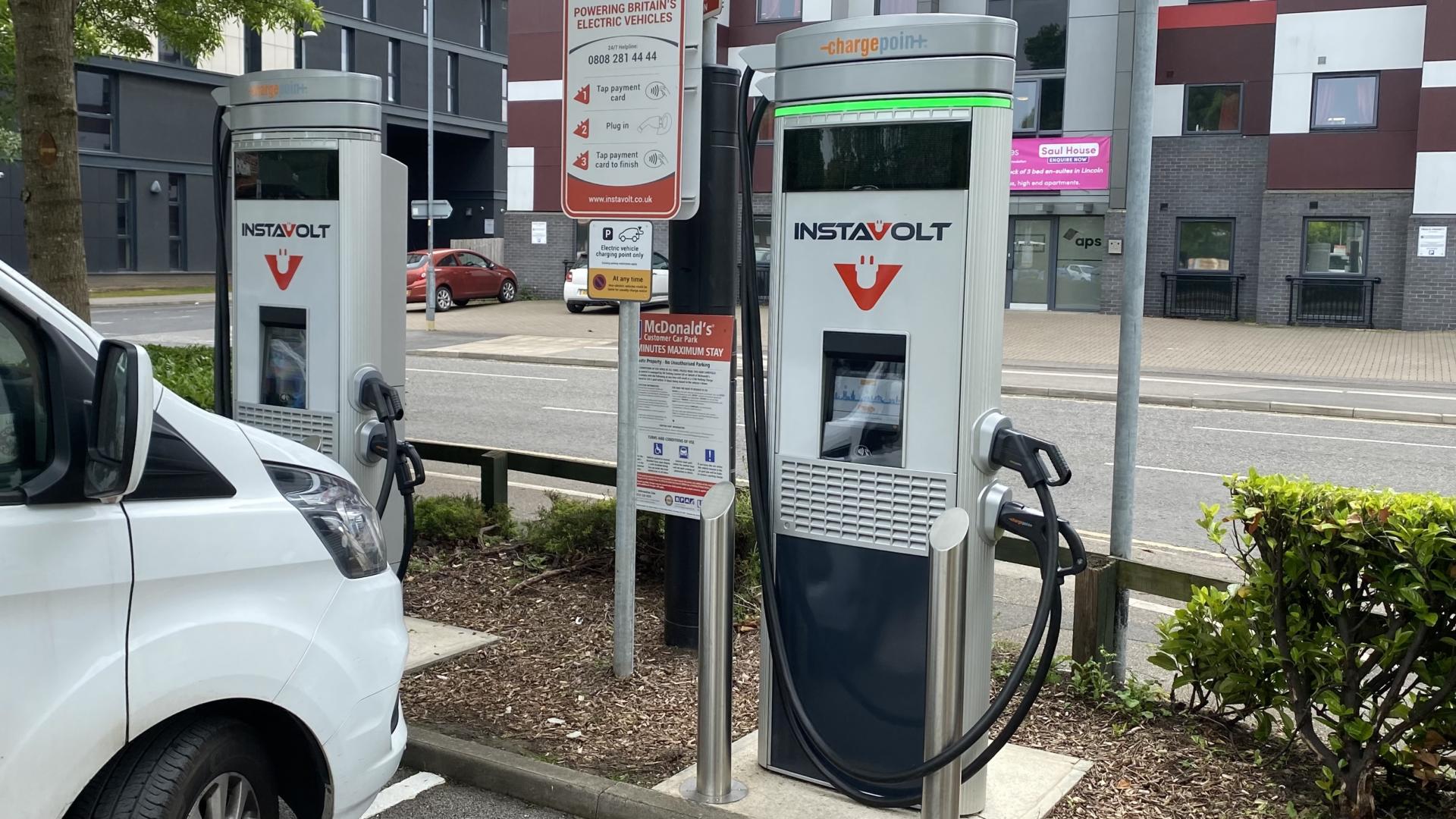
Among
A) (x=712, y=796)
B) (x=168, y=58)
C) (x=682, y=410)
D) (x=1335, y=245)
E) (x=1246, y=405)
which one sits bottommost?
(x=712, y=796)

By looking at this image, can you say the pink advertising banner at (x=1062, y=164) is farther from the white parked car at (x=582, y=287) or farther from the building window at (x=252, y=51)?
the building window at (x=252, y=51)

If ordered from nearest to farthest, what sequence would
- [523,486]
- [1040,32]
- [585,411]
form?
[523,486]
[585,411]
[1040,32]

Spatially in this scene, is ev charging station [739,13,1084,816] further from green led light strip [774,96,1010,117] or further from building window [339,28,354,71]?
building window [339,28,354,71]

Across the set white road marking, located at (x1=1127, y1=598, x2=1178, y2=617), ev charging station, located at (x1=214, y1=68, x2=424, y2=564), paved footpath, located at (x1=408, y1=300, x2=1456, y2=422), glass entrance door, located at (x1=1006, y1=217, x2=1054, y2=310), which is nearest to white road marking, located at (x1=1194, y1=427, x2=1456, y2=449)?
paved footpath, located at (x1=408, y1=300, x2=1456, y2=422)

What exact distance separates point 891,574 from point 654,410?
2.02 m

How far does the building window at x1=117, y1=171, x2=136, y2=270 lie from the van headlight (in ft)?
141

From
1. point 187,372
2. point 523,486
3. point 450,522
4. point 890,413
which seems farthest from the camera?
point 523,486

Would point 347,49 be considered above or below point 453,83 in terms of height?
above

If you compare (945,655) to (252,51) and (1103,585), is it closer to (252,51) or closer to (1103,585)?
(1103,585)

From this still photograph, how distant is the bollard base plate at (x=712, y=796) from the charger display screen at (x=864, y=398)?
1167 mm

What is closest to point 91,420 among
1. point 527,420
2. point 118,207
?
point 527,420

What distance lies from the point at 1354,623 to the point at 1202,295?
27903mm

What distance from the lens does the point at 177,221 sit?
44.7 m

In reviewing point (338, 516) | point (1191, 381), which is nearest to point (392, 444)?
point (338, 516)
